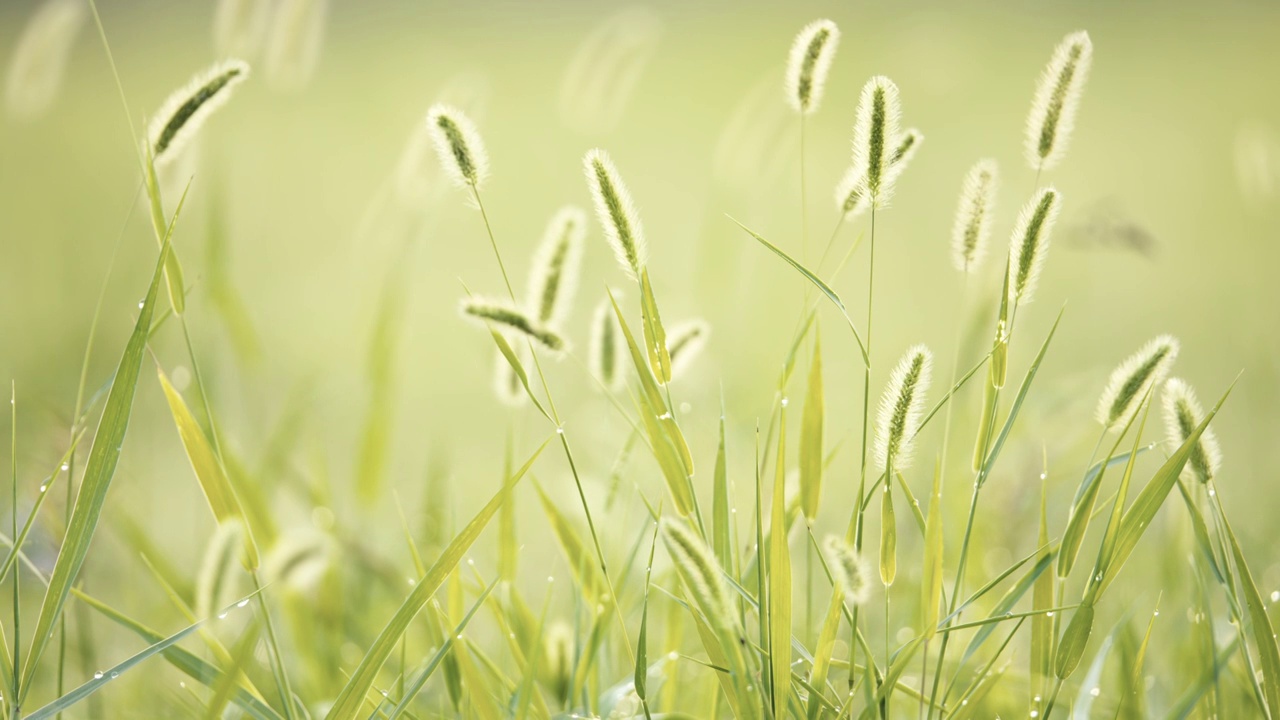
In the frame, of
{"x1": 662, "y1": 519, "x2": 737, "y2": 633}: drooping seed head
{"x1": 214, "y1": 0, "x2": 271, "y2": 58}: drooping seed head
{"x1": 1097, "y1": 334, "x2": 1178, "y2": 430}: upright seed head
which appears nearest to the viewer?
{"x1": 662, "y1": 519, "x2": 737, "y2": 633}: drooping seed head

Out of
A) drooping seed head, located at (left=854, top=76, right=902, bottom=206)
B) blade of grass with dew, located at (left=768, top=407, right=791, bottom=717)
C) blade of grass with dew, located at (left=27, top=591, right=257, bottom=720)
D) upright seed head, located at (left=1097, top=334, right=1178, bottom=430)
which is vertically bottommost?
blade of grass with dew, located at (left=27, top=591, right=257, bottom=720)

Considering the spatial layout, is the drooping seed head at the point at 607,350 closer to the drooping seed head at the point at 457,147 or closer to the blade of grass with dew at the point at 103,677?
the drooping seed head at the point at 457,147

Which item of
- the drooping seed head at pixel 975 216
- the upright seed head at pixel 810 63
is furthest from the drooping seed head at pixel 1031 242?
the upright seed head at pixel 810 63

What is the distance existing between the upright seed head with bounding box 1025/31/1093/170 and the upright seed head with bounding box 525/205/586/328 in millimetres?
287

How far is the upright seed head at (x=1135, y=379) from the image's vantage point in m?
→ 0.50

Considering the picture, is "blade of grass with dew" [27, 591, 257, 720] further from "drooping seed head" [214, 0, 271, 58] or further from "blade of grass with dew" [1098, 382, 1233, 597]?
"drooping seed head" [214, 0, 271, 58]

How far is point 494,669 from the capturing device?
56 centimetres

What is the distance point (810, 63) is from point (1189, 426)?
1.04 feet

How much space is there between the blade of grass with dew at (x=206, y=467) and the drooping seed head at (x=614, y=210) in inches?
10.5

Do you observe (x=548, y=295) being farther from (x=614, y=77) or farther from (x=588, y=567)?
(x=614, y=77)

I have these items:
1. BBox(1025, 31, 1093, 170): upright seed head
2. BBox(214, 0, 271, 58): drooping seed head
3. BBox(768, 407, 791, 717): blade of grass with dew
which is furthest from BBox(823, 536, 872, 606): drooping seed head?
BBox(214, 0, 271, 58): drooping seed head

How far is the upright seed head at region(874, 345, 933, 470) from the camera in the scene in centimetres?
47

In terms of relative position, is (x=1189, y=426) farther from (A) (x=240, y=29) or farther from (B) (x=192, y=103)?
(A) (x=240, y=29)

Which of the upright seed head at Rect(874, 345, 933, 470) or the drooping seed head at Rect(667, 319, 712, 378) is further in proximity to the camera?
the drooping seed head at Rect(667, 319, 712, 378)
